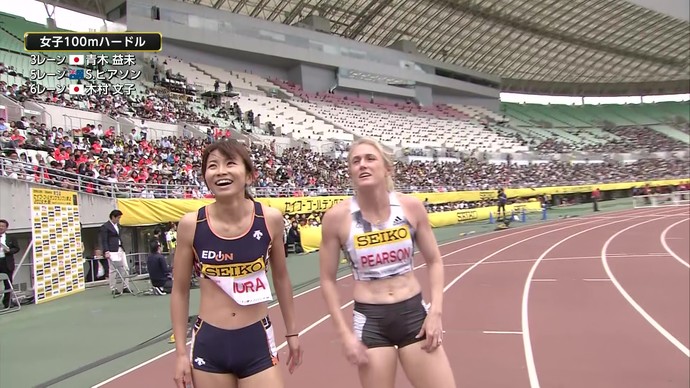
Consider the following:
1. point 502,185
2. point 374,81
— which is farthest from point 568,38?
point 502,185

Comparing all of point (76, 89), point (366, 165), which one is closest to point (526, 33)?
point (76, 89)

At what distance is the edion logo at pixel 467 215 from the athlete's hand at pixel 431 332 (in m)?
26.3

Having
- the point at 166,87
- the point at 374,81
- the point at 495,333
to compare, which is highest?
the point at 374,81

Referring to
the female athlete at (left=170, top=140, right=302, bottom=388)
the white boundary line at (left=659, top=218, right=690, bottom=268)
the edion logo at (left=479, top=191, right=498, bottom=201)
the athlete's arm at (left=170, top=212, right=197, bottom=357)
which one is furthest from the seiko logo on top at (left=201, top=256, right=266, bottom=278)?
the edion logo at (left=479, top=191, right=498, bottom=201)

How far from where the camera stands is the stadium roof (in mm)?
48906

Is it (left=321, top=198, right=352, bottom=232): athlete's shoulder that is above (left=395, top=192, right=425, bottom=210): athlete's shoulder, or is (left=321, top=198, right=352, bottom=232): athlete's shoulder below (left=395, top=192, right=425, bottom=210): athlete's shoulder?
below

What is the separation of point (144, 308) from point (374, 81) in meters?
47.1

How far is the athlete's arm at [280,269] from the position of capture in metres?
2.45

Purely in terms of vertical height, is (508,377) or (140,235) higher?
(140,235)

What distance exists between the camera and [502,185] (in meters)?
39.4

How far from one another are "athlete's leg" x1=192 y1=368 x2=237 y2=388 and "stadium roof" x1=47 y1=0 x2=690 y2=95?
1636 inches

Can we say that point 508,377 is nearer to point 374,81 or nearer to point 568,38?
point 374,81

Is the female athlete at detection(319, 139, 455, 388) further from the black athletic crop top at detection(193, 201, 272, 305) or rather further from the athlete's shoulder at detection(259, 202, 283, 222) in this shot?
the black athletic crop top at detection(193, 201, 272, 305)

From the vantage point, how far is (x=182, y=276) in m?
2.32
